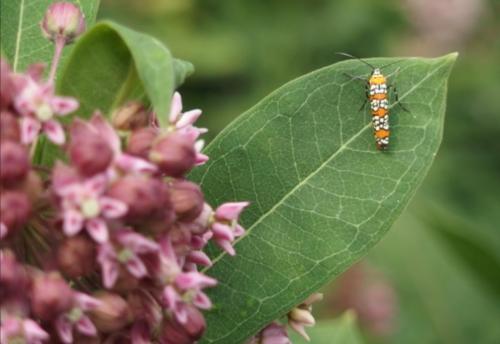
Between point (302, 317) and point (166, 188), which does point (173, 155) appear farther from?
point (302, 317)

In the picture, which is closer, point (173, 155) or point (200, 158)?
point (173, 155)

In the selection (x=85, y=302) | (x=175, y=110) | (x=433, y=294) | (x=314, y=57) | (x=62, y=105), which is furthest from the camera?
(x=314, y=57)

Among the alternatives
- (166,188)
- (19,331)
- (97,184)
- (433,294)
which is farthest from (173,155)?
(433,294)

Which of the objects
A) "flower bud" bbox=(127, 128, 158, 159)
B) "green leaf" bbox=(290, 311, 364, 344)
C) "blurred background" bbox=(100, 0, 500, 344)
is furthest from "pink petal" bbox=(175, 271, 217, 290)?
"blurred background" bbox=(100, 0, 500, 344)

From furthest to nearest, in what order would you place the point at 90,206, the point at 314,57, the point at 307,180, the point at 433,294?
the point at 314,57
the point at 433,294
the point at 307,180
the point at 90,206

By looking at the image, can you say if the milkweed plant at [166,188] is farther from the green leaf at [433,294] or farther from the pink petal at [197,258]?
the green leaf at [433,294]

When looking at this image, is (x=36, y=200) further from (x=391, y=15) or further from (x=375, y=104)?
(x=391, y=15)

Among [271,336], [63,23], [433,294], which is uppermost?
[63,23]
